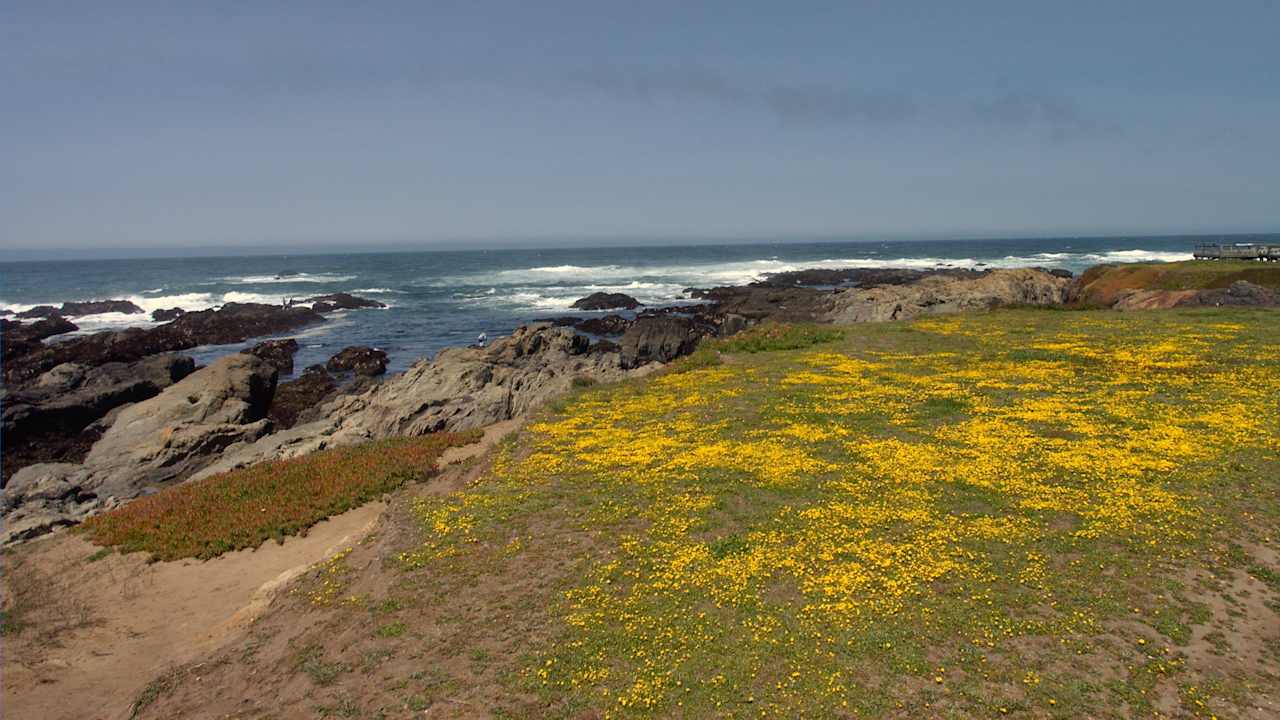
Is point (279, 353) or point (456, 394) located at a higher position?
point (456, 394)

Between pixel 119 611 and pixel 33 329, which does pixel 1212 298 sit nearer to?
pixel 119 611

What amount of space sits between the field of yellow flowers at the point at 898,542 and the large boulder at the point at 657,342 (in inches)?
909

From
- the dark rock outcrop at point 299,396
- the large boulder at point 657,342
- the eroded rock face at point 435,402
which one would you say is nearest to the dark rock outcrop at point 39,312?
the dark rock outcrop at point 299,396

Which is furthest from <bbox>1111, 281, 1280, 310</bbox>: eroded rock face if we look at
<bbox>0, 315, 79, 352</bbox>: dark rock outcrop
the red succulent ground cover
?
<bbox>0, 315, 79, 352</bbox>: dark rock outcrop

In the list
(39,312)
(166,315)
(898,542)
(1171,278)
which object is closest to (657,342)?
(1171,278)

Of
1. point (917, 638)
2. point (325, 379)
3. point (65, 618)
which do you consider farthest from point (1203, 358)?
point (325, 379)

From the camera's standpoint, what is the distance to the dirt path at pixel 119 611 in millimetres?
10742

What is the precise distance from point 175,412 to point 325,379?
592 inches

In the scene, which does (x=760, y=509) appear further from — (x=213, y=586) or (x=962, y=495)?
(x=213, y=586)

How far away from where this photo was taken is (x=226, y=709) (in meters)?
9.25

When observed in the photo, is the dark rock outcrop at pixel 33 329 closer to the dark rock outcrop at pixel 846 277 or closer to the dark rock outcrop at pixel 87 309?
the dark rock outcrop at pixel 87 309

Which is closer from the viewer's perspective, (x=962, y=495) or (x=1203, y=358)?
(x=962, y=495)

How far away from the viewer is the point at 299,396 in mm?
41062

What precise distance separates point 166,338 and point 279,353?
1356 centimetres
